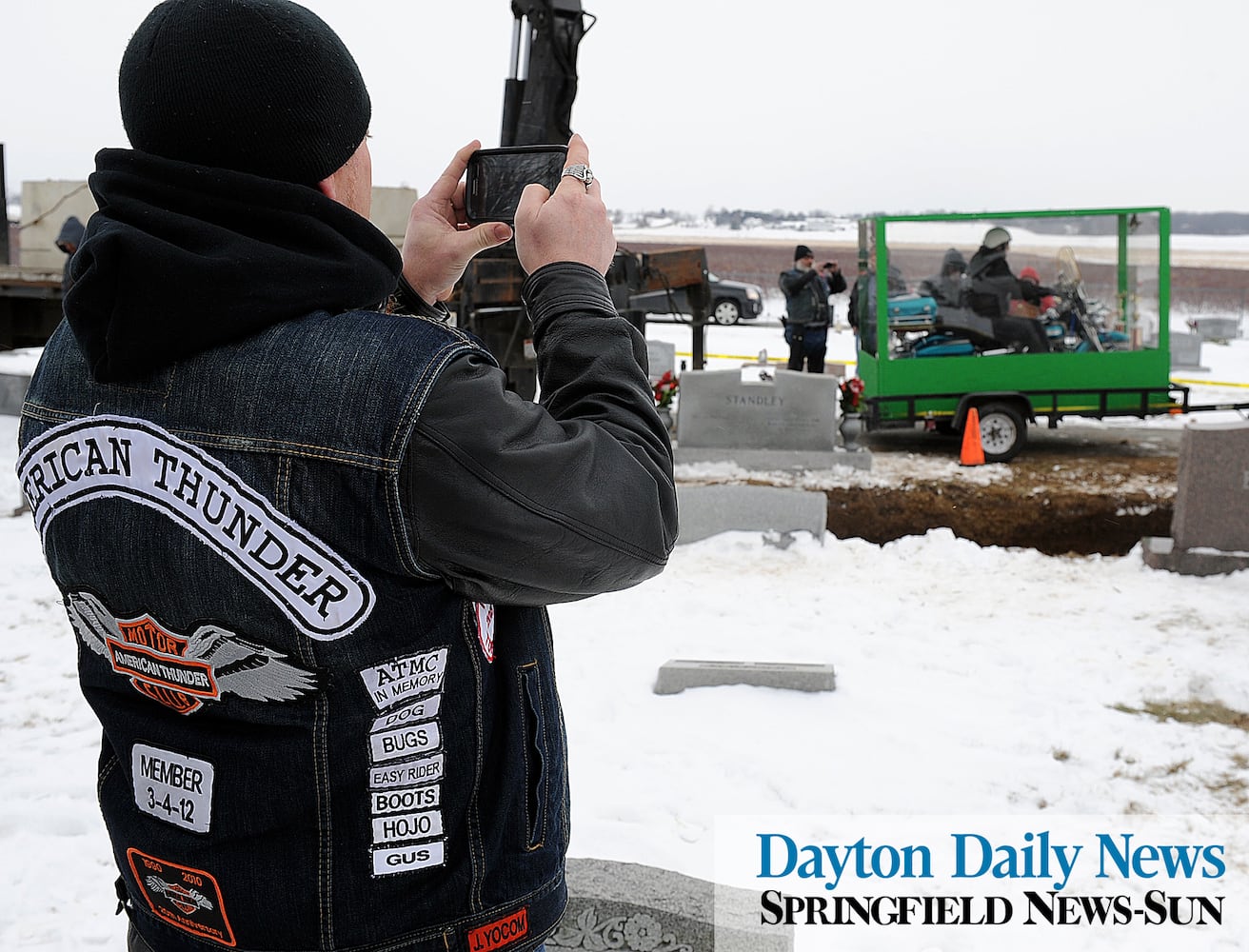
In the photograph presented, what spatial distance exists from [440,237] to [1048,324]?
11029 mm

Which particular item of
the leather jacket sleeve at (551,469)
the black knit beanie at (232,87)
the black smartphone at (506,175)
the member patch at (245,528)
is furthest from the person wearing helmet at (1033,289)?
the member patch at (245,528)

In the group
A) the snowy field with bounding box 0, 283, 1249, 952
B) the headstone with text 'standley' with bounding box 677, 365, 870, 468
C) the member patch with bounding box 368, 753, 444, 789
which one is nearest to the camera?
the member patch with bounding box 368, 753, 444, 789

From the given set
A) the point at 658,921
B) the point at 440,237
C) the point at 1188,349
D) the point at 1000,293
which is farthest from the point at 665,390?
the point at 1188,349

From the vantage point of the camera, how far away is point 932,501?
9.58 metres

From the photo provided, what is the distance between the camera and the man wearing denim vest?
118 cm

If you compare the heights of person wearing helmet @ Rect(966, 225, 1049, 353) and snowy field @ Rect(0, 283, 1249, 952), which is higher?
person wearing helmet @ Rect(966, 225, 1049, 353)

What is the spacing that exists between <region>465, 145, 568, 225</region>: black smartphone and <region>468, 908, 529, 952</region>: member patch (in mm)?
975

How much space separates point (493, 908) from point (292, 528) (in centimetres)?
54

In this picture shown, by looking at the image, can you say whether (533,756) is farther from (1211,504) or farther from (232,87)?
(1211,504)

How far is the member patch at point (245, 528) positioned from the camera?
1199mm

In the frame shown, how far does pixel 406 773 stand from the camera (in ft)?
4.21

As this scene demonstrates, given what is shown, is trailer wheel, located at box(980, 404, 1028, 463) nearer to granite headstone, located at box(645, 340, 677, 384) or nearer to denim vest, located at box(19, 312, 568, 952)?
granite headstone, located at box(645, 340, 677, 384)

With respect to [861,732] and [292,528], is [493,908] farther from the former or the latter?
[861,732]

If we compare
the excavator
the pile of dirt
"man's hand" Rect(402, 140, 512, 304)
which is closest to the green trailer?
the pile of dirt
